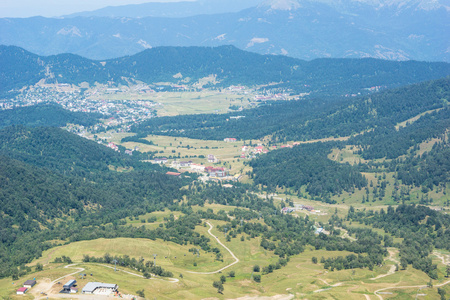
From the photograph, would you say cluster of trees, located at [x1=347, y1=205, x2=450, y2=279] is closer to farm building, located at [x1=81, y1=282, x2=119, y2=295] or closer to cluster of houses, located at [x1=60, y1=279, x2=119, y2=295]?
farm building, located at [x1=81, y1=282, x2=119, y2=295]

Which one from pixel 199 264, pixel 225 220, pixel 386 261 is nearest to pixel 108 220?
pixel 225 220

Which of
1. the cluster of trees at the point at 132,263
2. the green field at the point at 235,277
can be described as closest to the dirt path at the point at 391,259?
the green field at the point at 235,277

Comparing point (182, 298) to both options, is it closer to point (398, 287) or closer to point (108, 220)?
point (398, 287)

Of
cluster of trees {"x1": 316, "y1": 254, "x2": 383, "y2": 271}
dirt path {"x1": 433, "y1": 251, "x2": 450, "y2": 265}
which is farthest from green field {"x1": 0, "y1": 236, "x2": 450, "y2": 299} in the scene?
dirt path {"x1": 433, "y1": 251, "x2": 450, "y2": 265}

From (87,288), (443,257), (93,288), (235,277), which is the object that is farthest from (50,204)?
(443,257)

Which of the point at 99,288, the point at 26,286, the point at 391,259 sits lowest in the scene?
the point at 391,259

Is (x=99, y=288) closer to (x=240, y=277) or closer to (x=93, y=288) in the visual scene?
(x=93, y=288)
